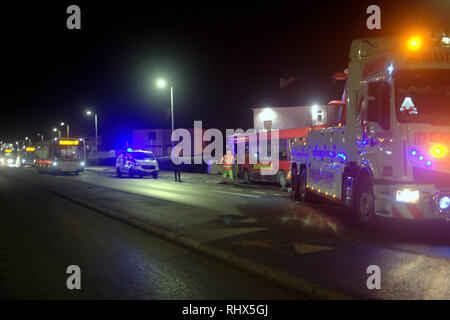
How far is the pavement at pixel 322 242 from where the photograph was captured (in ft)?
18.6

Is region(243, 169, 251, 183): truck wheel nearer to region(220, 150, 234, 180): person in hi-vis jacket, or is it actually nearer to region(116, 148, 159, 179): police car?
region(220, 150, 234, 180): person in hi-vis jacket

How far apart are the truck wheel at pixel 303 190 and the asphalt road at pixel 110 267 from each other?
6.64 metres

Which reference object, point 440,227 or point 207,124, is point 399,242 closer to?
point 440,227

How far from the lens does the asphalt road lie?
5551 millimetres

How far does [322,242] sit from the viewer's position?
26.6 feet

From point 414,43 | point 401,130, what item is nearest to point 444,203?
point 401,130

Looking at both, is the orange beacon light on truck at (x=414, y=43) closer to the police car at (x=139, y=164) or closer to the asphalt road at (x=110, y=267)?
the asphalt road at (x=110, y=267)

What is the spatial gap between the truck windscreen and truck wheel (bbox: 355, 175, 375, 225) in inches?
70.9

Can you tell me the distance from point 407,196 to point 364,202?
4.87ft

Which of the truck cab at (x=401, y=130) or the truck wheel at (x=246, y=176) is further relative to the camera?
the truck wheel at (x=246, y=176)

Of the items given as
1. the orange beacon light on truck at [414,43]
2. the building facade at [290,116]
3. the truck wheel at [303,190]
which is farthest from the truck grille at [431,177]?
the building facade at [290,116]

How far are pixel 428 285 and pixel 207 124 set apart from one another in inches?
2624

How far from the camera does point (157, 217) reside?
1138cm
